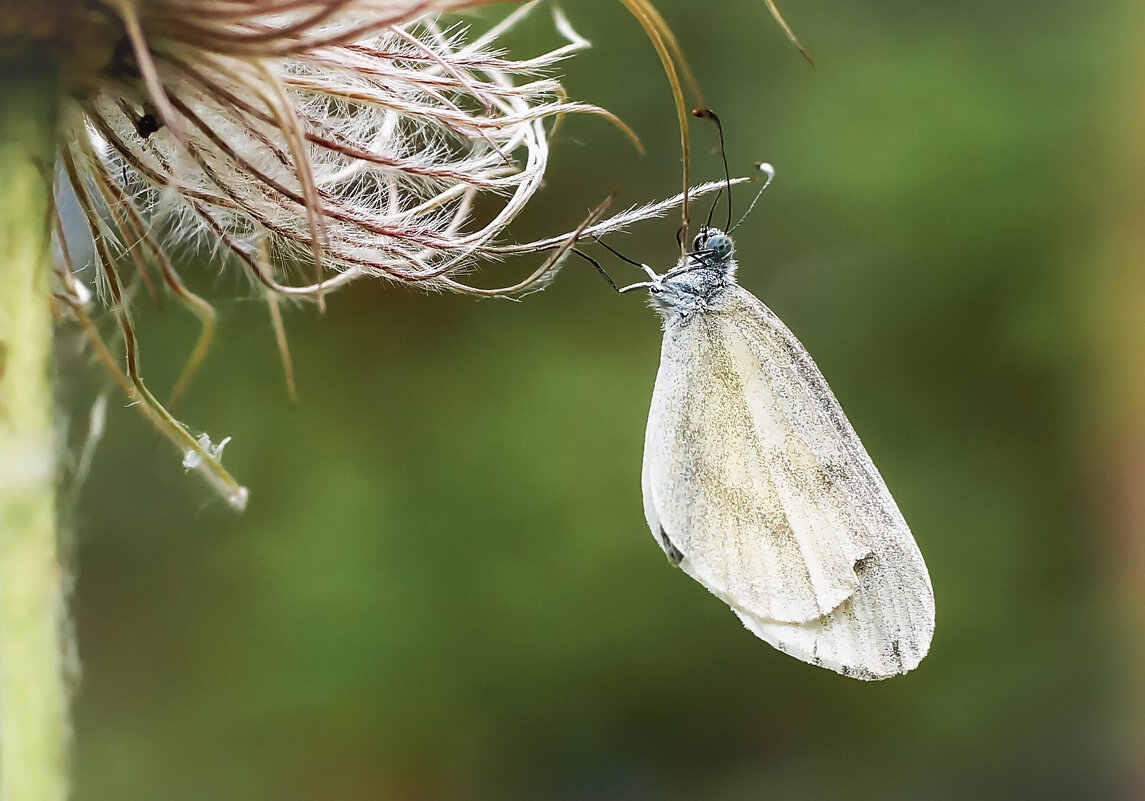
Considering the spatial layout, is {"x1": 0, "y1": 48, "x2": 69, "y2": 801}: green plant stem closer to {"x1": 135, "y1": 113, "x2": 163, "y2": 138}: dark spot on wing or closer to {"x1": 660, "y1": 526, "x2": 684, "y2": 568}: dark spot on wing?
{"x1": 135, "y1": 113, "x2": 163, "y2": 138}: dark spot on wing

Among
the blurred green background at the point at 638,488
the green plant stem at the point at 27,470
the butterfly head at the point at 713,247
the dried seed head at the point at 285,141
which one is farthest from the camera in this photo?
the blurred green background at the point at 638,488

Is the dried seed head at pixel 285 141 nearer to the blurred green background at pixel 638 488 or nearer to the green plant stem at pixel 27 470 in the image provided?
the green plant stem at pixel 27 470

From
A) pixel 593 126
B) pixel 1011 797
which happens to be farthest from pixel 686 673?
pixel 593 126

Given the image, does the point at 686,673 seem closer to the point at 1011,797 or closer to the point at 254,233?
the point at 1011,797

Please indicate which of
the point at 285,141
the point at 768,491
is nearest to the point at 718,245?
the point at 768,491

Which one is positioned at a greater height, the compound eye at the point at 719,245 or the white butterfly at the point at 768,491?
the compound eye at the point at 719,245

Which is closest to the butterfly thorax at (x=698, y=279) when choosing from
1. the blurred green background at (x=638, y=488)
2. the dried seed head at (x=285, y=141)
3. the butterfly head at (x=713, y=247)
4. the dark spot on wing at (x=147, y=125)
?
the butterfly head at (x=713, y=247)

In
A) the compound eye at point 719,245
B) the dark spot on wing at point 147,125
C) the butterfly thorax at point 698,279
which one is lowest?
the dark spot on wing at point 147,125

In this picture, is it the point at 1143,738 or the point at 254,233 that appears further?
the point at 1143,738
